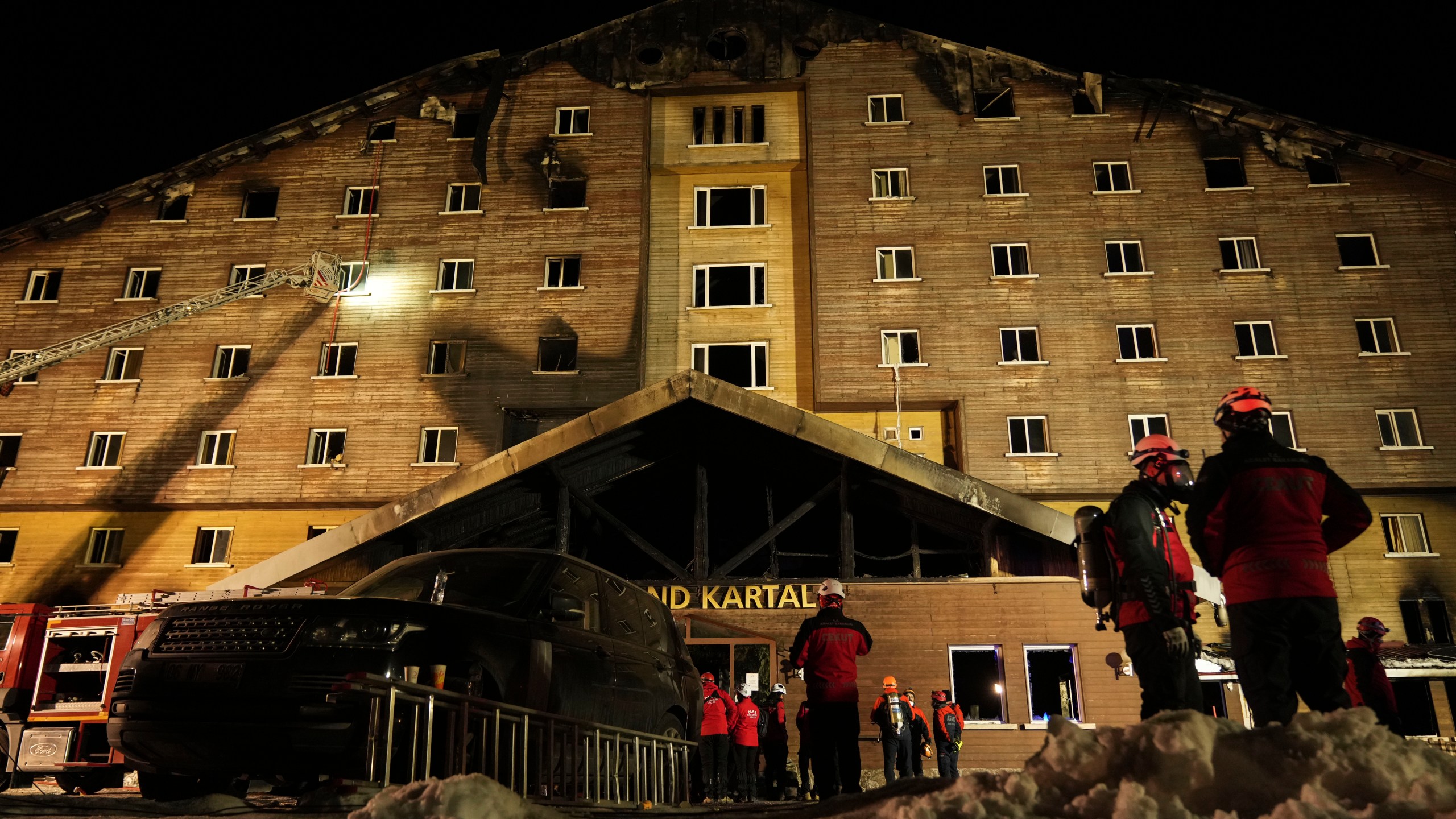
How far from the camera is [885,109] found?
32.5m

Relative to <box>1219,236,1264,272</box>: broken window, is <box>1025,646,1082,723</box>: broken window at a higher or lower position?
lower

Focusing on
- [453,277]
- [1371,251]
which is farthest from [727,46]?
[1371,251]

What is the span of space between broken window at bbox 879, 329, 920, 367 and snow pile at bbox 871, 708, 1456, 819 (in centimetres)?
2666

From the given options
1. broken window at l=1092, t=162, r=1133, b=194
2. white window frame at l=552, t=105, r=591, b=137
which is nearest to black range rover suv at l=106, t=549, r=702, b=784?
white window frame at l=552, t=105, r=591, b=137

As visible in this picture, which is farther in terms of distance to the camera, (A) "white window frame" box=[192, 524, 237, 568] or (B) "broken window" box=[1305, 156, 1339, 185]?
(B) "broken window" box=[1305, 156, 1339, 185]

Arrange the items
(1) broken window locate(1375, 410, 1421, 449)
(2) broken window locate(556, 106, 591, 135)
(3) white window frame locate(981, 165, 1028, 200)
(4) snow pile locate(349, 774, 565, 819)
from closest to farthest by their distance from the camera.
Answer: (4) snow pile locate(349, 774, 565, 819) → (1) broken window locate(1375, 410, 1421, 449) → (3) white window frame locate(981, 165, 1028, 200) → (2) broken window locate(556, 106, 591, 135)

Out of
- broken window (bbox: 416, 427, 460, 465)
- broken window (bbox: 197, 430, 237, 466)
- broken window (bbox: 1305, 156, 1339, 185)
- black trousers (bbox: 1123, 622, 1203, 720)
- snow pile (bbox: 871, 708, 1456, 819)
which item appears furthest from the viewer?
broken window (bbox: 1305, 156, 1339, 185)

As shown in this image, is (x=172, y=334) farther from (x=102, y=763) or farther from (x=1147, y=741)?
(x=1147, y=741)

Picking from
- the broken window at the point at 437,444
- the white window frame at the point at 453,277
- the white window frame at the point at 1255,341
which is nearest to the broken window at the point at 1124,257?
the white window frame at the point at 1255,341

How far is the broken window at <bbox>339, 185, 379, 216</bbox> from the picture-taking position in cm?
3244

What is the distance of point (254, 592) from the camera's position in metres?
14.9

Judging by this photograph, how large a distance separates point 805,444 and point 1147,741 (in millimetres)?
14370

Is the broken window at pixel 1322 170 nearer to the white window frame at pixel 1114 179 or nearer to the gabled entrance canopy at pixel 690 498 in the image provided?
the white window frame at pixel 1114 179

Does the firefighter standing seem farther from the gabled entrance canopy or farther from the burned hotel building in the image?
the burned hotel building
